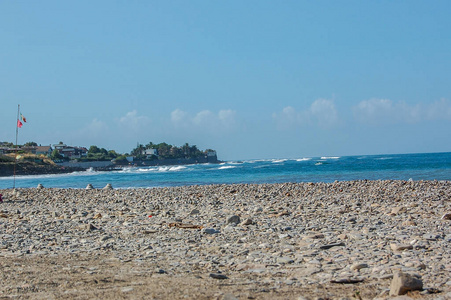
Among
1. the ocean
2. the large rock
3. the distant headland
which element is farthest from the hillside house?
the large rock

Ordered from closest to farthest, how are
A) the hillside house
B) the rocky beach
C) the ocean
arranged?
the rocky beach, the ocean, the hillside house

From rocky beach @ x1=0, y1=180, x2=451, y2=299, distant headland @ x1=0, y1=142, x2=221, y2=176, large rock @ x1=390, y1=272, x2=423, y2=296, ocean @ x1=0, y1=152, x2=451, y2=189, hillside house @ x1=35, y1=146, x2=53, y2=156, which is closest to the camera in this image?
large rock @ x1=390, y1=272, x2=423, y2=296

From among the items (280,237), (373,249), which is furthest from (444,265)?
(280,237)

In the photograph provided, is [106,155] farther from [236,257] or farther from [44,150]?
[236,257]

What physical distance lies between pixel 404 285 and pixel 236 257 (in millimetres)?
2654

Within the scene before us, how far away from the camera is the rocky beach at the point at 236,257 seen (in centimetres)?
475

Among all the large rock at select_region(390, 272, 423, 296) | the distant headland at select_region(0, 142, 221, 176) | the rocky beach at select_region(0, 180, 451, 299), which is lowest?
the rocky beach at select_region(0, 180, 451, 299)

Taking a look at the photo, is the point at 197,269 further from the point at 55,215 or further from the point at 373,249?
the point at 55,215

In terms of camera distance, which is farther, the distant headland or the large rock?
the distant headland

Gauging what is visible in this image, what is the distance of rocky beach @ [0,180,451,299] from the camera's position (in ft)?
15.6

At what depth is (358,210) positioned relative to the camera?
11.6 meters

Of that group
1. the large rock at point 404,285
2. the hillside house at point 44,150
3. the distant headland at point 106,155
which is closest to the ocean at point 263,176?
the large rock at point 404,285

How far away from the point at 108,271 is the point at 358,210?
753 cm

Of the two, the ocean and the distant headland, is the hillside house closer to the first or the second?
the distant headland
